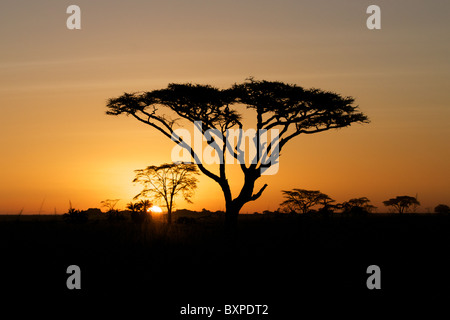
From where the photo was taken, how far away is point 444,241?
19156mm

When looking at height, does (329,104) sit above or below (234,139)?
above

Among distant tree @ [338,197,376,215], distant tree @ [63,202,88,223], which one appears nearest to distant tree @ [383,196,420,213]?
distant tree @ [338,197,376,215]

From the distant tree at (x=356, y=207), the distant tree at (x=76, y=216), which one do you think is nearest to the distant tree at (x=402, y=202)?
the distant tree at (x=356, y=207)

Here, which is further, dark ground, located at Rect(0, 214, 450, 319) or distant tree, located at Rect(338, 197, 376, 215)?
distant tree, located at Rect(338, 197, 376, 215)

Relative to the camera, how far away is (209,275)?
1187 cm

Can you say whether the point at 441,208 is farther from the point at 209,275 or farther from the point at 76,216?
the point at 209,275

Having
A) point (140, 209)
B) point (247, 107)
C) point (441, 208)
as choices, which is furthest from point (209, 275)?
point (441, 208)

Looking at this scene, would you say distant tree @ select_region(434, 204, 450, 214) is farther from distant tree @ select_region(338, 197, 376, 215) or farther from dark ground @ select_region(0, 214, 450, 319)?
dark ground @ select_region(0, 214, 450, 319)

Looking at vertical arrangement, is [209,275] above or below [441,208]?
above

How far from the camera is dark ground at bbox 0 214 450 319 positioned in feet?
31.7
